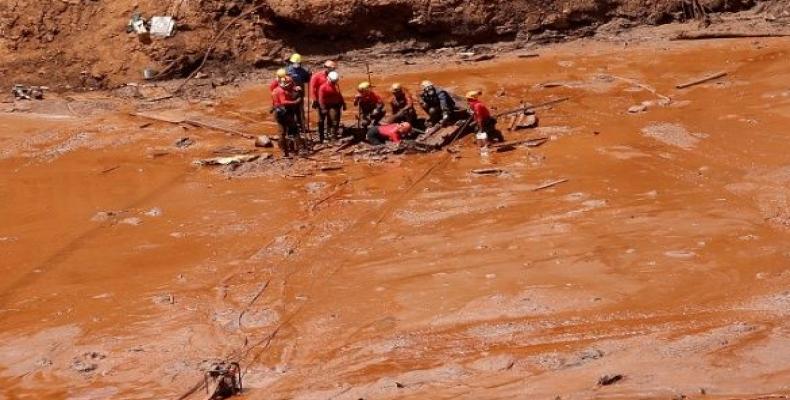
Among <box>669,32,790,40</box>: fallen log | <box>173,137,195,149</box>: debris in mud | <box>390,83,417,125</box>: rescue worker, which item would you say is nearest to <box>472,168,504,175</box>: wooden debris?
<box>390,83,417,125</box>: rescue worker

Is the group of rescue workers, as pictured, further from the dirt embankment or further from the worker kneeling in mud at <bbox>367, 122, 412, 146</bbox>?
the dirt embankment

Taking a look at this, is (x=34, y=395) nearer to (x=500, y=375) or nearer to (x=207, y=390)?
(x=207, y=390)

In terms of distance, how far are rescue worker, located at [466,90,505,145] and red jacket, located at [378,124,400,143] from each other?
117cm

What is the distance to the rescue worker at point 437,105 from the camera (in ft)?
49.5

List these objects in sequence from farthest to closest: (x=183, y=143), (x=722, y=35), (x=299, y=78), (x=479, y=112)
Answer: (x=722, y=35) → (x=183, y=143) → (x=299, y=78) → (x=479, y=112)

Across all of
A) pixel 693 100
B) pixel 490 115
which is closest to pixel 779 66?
pixel 693 100

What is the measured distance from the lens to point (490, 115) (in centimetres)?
1505

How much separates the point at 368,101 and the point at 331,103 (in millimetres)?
618

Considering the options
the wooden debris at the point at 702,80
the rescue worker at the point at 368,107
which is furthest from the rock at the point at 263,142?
the wooden debris at the point at 702,80

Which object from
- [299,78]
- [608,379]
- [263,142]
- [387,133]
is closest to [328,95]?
[299,78]

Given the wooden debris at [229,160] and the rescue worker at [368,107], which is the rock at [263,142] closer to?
the wooden debris at [229,160]

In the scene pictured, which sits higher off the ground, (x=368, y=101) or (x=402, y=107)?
(x=368, y=101)

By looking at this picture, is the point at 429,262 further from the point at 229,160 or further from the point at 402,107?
the point at 402,107

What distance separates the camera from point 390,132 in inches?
586
